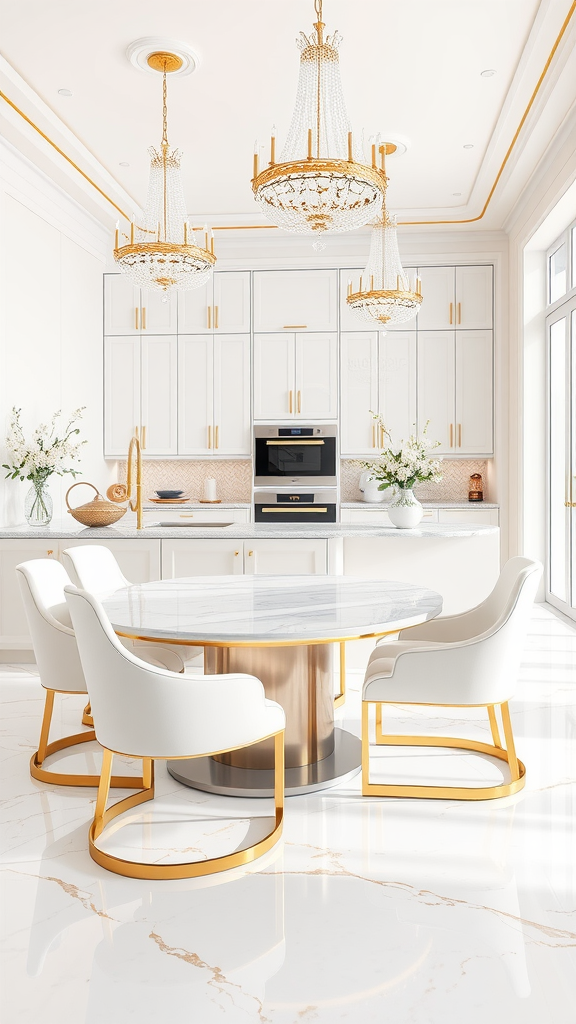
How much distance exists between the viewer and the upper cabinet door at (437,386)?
6.46 metres

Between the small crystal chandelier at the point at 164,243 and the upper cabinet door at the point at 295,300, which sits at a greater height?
the upper cabinet door at the point at 295,300

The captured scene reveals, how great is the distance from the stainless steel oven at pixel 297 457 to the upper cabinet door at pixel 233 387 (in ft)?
0.63

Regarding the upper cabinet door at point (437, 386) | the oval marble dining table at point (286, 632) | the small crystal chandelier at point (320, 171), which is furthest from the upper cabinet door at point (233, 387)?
the small crystal chandelier at point (320, 171)

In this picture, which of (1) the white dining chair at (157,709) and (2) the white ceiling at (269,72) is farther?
(2) the white ceiling at (269,72)

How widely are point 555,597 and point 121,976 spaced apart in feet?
16.1

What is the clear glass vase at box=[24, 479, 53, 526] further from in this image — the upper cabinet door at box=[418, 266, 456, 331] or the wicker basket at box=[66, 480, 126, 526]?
the upper cabinet door at box=[418, 266, 456, 331]

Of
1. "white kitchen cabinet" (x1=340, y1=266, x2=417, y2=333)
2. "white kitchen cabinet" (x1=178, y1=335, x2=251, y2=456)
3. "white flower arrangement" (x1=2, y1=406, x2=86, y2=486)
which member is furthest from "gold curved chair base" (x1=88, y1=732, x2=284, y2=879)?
"white kitchen cabinet" (x1=340, y1=266, x2=417, y2=333)

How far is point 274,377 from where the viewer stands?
6.56 meters

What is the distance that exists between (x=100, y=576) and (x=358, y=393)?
3.74m

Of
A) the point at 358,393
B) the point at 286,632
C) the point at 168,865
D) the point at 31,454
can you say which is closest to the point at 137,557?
the point at 31,454

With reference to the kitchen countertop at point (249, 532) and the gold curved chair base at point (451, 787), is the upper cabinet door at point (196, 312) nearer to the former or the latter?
the kitchen countertop at point (249, 532)

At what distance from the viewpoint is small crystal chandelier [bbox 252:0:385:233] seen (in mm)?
2555

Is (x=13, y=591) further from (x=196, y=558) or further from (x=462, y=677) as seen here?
(x=462, y=677)

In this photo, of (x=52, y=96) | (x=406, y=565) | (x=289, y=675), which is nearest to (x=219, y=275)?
(x=52, y=96)
